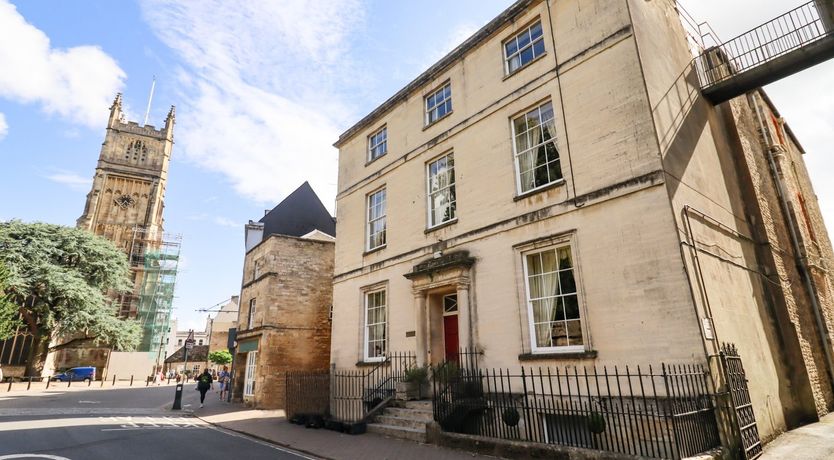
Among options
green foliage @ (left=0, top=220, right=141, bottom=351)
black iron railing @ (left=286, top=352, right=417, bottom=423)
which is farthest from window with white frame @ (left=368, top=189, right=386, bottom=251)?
green foliage @ (left=0, top=220, right=141, bottom=351)

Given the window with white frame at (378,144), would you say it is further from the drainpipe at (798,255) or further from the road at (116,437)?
the drainpipe at (798,255)

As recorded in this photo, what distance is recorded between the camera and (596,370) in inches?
314

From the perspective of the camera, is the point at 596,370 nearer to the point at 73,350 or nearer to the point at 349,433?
the point at 349,433

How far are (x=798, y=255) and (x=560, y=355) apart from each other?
9.19 meters

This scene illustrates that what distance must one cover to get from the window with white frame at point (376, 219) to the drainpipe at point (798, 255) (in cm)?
1248

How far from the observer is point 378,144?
640 inches

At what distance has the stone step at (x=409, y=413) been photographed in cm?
980

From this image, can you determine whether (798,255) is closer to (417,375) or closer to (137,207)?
(417,375)

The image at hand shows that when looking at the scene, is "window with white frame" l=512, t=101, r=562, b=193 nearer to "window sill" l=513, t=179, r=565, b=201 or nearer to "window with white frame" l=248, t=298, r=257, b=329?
"window sill" l=513, t=179, r=565, b=201

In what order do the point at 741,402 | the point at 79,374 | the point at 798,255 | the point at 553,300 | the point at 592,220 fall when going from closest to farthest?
1. the point at 741,402
2. the point at 592,220
3. the point at 553,300
4. the point at 798,255
5. the point at 79,374

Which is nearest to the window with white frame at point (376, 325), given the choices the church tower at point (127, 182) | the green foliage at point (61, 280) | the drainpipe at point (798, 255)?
the drainpipe at point (798, 255)

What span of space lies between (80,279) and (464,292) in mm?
36654

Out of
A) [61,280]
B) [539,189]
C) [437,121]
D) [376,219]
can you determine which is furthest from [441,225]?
[61,280]

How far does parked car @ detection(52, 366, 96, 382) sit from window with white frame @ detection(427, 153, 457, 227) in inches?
1729
